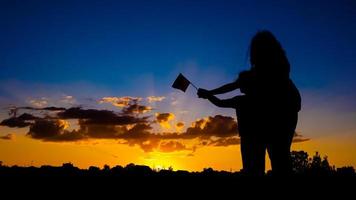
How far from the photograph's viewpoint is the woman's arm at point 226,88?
493cm

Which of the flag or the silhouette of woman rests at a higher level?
the flag

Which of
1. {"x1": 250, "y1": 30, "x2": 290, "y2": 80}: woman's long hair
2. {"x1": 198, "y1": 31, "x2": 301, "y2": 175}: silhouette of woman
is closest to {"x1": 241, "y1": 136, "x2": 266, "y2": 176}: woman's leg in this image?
{"x1": 198, "y1": 31, "x2": 301, "y2": 175}: silhouette of woman

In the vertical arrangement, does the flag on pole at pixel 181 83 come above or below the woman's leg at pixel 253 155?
above

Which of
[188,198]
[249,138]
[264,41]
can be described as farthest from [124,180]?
[264,41]

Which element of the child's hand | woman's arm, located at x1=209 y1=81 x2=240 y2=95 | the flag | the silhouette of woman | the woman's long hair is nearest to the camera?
the silhouette of woman

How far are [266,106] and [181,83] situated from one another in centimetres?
194

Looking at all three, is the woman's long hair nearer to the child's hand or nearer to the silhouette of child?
the silhouette of child

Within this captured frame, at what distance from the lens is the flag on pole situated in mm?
6260

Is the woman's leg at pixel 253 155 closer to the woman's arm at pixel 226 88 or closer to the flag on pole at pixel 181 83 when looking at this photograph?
the woman's arm at pixel 226 88

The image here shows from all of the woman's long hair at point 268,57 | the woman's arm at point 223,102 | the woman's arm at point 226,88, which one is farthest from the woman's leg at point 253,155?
the woman's long hair at point 268,57

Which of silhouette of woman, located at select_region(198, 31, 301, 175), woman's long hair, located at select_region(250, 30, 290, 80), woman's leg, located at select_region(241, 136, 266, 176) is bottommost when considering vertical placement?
woman's leg, located at select_region(241, 136, 266, 176)

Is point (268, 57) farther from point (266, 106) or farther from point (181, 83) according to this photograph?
point (181, 83)

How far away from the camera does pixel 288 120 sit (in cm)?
462

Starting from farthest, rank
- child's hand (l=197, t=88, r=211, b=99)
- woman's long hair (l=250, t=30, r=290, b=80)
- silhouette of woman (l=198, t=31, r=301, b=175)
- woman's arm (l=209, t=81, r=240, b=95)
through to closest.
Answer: child's hand (l=197, t=88, r=211, b=99)
woman's arm (l=209, t=81, r=240, b=95)
woman's long hair (l=250, t=30, r=290, b=80)
silhouette of woman (l=198, t=31, r=301, b=175)
